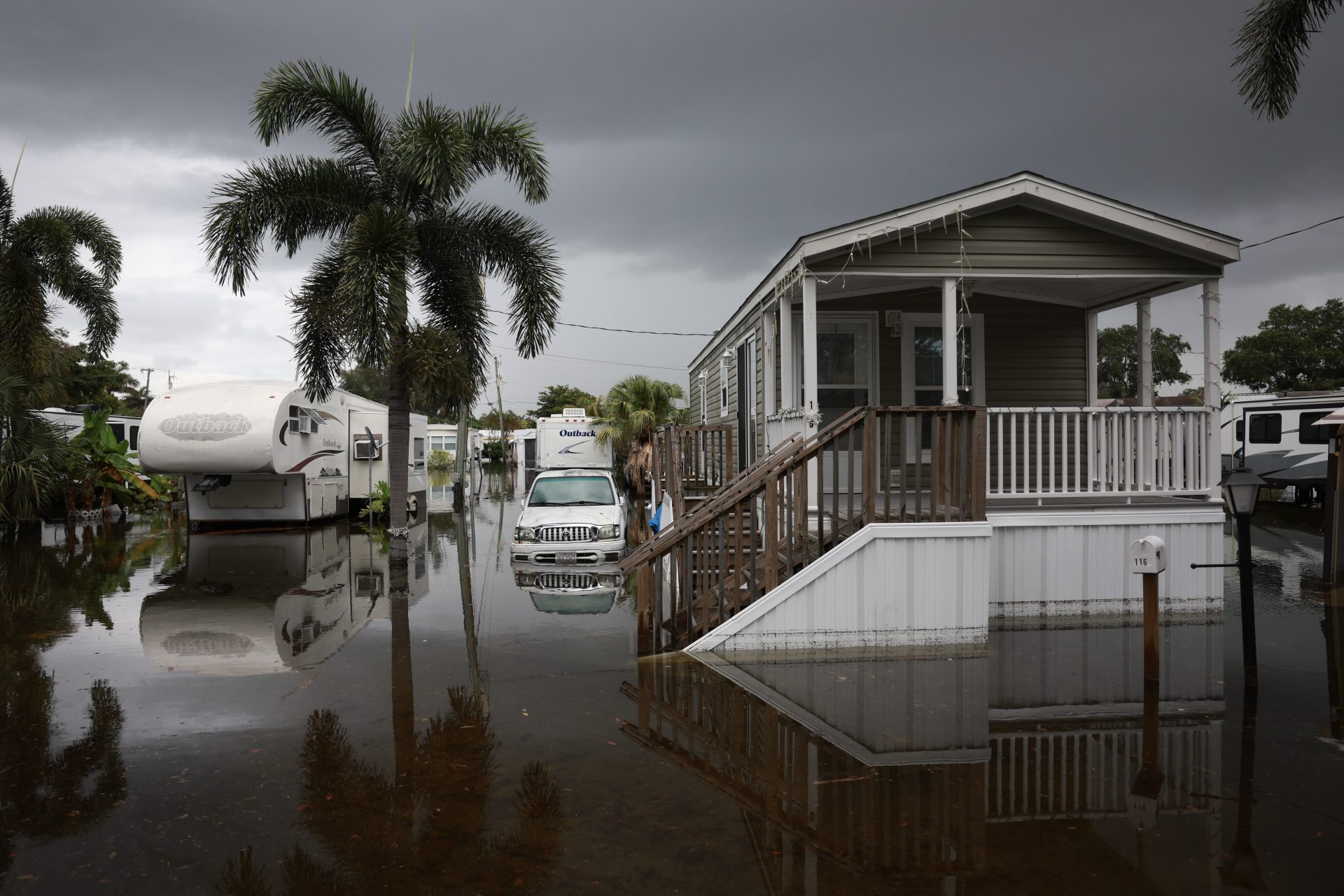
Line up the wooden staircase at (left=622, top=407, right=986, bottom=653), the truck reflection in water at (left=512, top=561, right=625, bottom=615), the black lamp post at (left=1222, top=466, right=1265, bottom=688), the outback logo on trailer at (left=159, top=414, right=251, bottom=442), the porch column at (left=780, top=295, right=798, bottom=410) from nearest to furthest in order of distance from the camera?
the black lamp post at (left=1222, top=466, right=1265, bottom=688) → the wooden staircase at (left=622, top=407, right=986, bottom=653) → the truck reflection in water at (left=512, top=561, right=625, bottom=615) → the porch column at (left=780, top=295, right=798, bottom=410) → the outback logo on trailer at (left=159, top=414, right=251, bottom=442)

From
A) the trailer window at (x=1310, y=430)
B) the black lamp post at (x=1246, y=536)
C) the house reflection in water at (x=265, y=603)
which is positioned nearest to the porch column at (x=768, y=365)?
the house reflection in water at (x=265, y=603)

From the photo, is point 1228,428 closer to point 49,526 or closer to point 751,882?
point 751,882

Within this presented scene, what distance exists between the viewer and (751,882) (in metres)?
3.74

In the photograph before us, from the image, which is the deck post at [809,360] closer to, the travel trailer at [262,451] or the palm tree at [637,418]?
the travel trailer at [262,451]

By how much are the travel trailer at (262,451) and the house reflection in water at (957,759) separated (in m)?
12.8

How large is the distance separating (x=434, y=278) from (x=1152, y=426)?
12.1 meters

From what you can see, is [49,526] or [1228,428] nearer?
[49,526]

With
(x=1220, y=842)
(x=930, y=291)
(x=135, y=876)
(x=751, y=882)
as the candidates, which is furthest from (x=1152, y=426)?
(x=135, y=876)

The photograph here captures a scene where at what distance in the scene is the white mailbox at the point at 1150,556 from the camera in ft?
22.0

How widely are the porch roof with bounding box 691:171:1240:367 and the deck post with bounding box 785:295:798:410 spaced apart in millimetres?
379

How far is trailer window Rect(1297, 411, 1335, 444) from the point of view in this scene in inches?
834

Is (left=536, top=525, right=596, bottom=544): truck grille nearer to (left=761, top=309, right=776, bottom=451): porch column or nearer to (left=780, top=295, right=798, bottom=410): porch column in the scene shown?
(left=761, top=309, right=776, bottom=451): porch column

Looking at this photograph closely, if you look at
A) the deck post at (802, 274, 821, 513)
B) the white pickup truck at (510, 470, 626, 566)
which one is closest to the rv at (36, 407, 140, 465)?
the white pickup truck at (510, 470, 626, 566)

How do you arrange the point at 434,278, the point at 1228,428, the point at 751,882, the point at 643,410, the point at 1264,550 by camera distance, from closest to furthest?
the point at 751,882, the point at 1264,550, the point at 434,278, the point at 1228,428, the point at 643,410
